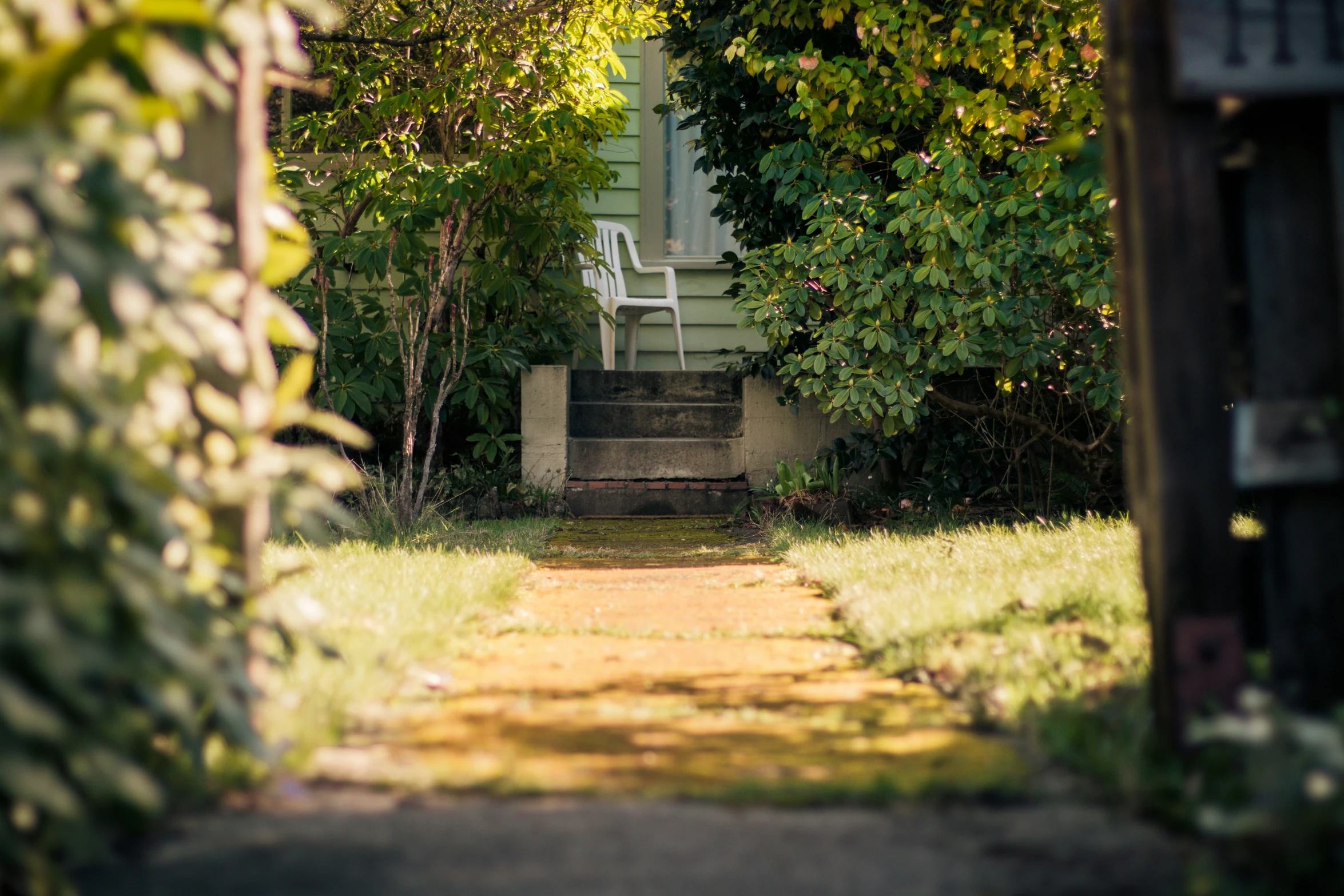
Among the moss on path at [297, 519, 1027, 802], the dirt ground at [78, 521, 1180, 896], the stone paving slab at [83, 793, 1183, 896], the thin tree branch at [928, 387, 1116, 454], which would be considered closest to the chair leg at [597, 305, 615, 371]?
the thin tree branch at [928, 387, 1116, 454]

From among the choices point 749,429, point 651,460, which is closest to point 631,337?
point 651,460

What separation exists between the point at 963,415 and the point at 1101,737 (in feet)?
11.0

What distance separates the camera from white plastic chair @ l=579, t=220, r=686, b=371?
21.3 ft

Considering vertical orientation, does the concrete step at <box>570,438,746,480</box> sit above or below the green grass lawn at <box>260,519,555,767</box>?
above

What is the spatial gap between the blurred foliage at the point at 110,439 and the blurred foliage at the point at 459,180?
338 centimetres

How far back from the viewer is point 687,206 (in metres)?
7.69

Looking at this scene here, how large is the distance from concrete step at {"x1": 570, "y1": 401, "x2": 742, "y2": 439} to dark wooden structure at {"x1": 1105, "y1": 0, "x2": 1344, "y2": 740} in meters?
4.62

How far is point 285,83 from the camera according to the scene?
5.14ft

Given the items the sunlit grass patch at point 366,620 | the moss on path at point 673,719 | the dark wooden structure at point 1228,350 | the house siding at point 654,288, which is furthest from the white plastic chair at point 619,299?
the dark wooden structure at point 1228,350

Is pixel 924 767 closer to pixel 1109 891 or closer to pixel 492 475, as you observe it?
pixel 1109 891

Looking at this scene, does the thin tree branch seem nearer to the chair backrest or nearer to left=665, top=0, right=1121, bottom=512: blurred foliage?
left=665, top=0, right=1121, bottom=512: blurred foliage

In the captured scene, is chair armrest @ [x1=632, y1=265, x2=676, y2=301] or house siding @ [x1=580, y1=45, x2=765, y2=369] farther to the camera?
house siding @ [x1=580, y1=45, x2=765, y2=369]

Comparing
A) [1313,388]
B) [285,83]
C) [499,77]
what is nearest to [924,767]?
[1313,388]

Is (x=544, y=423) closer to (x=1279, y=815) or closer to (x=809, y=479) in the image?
(x=809, y=479)
